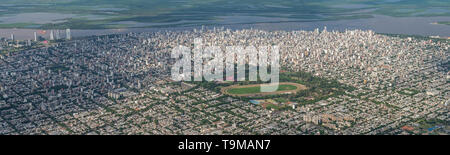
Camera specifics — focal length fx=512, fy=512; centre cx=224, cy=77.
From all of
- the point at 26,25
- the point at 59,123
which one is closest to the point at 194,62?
the point at 59,123

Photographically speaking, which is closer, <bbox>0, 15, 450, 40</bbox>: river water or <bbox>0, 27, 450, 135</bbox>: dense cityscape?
<bbox>0, 27, 450, 135</bbox>: dense cityscape

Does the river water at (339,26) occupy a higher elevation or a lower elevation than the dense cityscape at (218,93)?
A: higher

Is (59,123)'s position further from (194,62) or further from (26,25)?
(26,25)

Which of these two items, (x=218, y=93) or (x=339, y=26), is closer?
(x=218, y=93)

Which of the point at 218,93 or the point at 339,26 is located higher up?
the point at 339,26

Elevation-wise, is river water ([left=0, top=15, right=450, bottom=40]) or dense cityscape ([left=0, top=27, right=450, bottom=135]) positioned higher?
river water ([left=0, top=15, right=450, bottom=40])

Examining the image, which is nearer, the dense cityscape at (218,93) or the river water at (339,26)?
the dense cityscape at (218,93)
